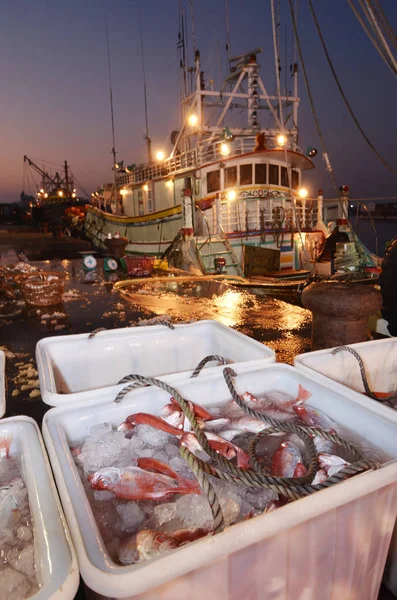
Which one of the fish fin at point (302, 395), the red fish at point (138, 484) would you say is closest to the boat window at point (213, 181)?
the fish fin at point (302, 395)

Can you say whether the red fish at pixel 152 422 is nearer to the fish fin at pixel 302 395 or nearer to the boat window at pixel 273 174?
the fish fin at pixel 302 395

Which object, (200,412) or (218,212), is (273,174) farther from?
(200,412)

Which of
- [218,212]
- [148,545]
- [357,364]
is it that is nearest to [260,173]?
[218,212]

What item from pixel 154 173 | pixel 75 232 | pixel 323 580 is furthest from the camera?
pixel 75 232

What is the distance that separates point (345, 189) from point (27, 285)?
50.6ft

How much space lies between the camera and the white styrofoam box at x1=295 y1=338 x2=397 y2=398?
7.84ft

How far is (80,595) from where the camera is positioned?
1.61 meters

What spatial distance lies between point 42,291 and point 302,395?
4.75 m

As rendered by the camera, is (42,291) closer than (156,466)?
No

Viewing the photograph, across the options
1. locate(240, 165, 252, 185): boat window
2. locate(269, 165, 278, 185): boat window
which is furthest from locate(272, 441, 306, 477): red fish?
locate(269, 165, 278, 185): boat window

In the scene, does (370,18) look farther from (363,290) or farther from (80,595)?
(80,595)

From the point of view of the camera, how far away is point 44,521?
3.61 feet

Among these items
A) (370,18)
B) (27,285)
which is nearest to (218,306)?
(27,285)

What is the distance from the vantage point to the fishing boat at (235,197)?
14938 mm
